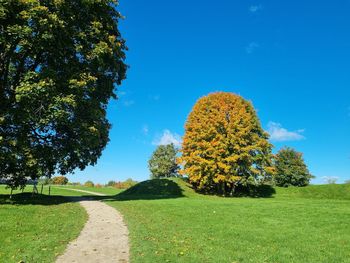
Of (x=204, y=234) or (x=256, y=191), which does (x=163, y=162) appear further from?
(x=204, y=234)

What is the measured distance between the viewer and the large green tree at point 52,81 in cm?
2042

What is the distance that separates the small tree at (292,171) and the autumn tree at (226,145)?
21477mm

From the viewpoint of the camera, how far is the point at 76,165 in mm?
27281

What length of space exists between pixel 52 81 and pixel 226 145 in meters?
25.4

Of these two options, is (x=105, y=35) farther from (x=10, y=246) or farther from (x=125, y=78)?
(x=10, y=246)

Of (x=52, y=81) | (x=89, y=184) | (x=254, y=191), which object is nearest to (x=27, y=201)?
(x=52, y=81)

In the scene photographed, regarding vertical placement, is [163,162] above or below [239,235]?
above

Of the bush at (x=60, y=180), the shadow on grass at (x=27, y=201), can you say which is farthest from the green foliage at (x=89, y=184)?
the shadow on grass at (x=27, y=201)

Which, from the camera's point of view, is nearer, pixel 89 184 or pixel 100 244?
pixel 100 244

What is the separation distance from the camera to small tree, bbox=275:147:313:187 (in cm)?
6241

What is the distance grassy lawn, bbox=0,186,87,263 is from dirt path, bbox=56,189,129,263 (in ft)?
1.23

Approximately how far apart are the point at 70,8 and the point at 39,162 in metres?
11.6

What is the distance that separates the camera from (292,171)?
62.6m

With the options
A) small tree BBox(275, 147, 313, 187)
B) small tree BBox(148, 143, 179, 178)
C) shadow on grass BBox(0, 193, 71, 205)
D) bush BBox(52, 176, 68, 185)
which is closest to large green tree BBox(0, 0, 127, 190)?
shadow on grass BBox(0, 193, 71, 205)
